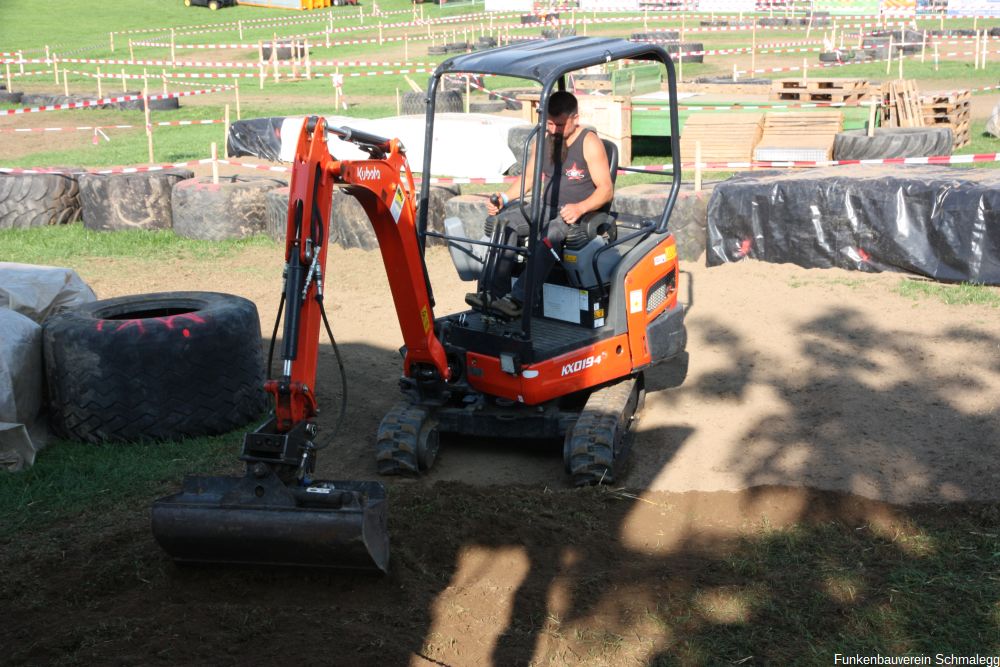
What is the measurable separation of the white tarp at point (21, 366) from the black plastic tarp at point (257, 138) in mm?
10383

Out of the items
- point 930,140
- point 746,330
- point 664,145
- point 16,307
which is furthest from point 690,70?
point 16,307

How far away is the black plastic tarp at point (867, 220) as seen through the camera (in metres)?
9.92

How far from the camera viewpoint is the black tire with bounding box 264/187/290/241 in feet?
41.4

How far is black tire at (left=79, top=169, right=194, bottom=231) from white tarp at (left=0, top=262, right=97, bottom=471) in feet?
17.4

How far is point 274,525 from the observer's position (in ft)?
16.0

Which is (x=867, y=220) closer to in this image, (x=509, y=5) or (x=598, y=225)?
(x=598, y=225)

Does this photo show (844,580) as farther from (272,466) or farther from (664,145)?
(664,145)

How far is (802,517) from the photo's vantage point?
6.04 meters

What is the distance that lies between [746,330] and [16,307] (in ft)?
18.8

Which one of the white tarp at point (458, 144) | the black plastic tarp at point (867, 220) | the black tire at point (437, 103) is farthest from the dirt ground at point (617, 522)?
the black tire at point (437, 103)

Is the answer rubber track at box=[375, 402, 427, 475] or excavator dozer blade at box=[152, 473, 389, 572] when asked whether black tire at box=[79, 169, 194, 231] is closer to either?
rubber track at box=[375, 402, 427, 475]

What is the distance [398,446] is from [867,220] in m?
5.80

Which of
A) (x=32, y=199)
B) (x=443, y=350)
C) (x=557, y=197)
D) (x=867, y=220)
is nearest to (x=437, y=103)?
(x=32, y=199)

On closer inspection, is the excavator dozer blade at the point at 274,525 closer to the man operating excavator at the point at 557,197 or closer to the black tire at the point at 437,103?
the man operating excavator at the point at 557,197
